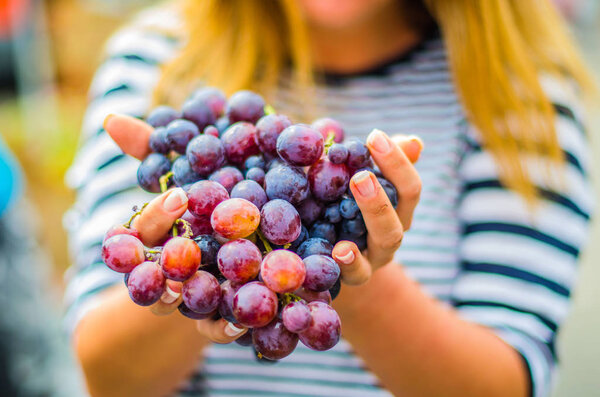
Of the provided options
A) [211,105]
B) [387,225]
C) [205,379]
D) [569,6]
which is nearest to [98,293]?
[205,379]

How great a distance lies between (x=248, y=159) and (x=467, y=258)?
0.59 meters

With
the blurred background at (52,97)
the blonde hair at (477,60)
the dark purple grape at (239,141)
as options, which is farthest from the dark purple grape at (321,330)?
the blurred background at (52,97)

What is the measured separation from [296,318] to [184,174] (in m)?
0.22

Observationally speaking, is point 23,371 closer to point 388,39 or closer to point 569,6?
point 388,39

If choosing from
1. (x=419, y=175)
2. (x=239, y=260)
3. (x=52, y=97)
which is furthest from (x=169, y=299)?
(x=52, y=97)

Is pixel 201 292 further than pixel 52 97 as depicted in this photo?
No

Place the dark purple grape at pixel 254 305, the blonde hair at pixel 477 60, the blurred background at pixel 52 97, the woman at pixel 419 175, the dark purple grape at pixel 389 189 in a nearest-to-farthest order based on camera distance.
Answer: the dark purple grape at pixel 254 305, the dark purple grape at pixel 389 189, the woman at pixel 419 175, the blonde hair at pixel 477 60, the blurred background at pixel 52 97

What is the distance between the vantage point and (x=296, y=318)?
1.54 feet

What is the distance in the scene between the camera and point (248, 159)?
59 cm

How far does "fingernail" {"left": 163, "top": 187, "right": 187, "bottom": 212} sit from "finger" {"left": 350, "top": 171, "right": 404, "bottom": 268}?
0.18 meters

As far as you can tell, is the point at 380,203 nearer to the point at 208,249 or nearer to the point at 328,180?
the point at 328,180

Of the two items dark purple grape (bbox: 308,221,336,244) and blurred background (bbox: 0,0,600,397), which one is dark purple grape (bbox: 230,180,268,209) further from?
blurred background (bbox: 0,0,600,397)

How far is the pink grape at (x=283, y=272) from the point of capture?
18.6 inches

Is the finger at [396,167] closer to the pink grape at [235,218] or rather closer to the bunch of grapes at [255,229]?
the bunch of grapes at [255,229]
